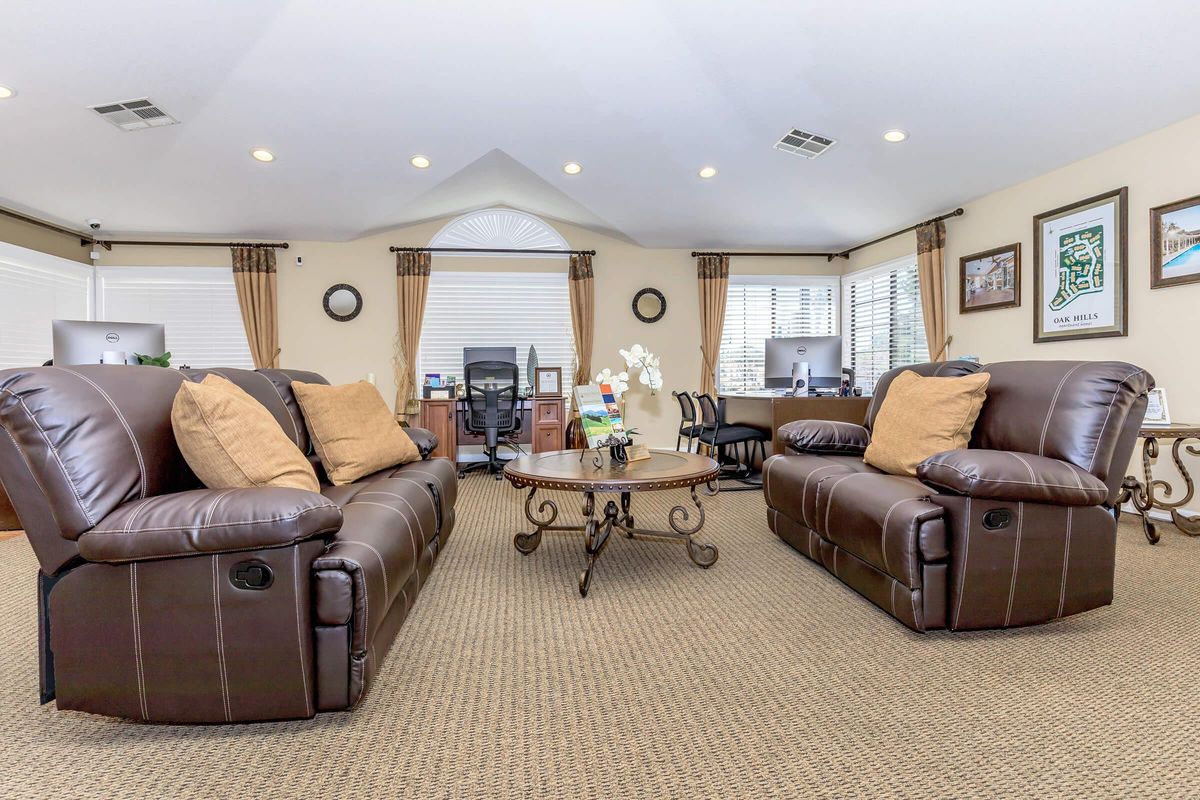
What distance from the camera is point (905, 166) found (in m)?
4.68

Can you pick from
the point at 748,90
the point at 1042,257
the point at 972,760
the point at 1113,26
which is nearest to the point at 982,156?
the point at 1042,257

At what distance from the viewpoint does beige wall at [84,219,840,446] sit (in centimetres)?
653

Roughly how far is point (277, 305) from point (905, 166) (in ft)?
20.5

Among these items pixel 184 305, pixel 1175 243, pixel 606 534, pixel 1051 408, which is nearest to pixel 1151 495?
pixel 1175 243

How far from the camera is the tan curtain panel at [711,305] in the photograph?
22.8 feet

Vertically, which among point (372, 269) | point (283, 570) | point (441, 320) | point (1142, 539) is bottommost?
point (1142, 539)

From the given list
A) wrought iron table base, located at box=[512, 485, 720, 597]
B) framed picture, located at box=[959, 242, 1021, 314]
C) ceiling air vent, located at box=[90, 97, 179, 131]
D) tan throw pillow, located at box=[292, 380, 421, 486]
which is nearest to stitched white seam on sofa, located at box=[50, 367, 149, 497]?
tan throw pillow, located at box=[292, 380, 421, 486]

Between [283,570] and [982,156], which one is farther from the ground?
[982,156]

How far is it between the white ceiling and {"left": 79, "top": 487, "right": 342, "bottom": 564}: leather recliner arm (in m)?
3.14

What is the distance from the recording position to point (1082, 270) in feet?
13.7

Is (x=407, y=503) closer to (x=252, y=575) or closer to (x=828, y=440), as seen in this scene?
(x=252, y=575)

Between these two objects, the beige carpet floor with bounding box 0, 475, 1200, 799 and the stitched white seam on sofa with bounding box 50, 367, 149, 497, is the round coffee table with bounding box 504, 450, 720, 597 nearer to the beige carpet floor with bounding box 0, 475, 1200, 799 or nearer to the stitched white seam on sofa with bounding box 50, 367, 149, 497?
the beige carpet floor with bounding box 0, 475, 1200, 799

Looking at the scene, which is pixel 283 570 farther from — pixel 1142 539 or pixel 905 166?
pixel 905 166

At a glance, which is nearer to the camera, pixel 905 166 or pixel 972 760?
pixel 972 760
